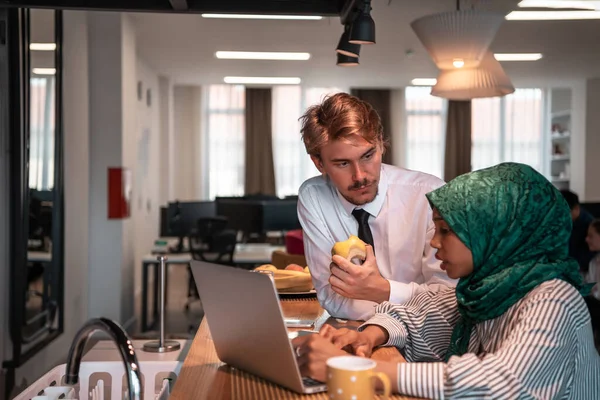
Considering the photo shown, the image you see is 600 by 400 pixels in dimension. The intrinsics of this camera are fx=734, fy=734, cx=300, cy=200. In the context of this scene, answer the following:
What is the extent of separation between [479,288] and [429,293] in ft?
1.28

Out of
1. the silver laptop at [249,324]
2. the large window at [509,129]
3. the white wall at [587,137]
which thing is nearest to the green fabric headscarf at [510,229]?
the silver laptop at [249,324]

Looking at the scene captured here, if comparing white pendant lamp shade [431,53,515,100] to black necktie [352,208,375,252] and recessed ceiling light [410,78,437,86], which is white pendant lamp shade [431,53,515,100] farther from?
recessed ceiling light [410,78,437,86]

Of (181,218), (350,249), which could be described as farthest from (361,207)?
(181,218)

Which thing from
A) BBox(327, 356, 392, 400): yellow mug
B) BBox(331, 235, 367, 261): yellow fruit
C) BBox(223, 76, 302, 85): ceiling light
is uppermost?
BBox(223, 76, 302, 85): ceiling light

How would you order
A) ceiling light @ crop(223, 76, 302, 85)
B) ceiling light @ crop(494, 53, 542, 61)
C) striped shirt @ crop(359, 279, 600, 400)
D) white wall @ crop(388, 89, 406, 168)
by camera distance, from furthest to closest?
1. white wall @ crop(388, 89, 406, 168)
2. ceiling light @ crop(223, 76, 302, 85)
3. ceiling light @ crop(494, 53, 542, 61)
4. striped shirt @ crop(359, 279, 600, 400)

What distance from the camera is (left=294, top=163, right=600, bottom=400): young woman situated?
3.90ft

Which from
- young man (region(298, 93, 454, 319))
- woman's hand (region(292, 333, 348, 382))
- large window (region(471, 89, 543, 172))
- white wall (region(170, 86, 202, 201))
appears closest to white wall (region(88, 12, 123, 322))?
young man (region(298, 93, 454, 319))

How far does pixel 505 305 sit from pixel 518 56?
8848mm

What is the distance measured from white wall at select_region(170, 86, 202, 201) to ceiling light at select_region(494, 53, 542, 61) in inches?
231

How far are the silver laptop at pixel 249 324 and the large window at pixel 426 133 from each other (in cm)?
1274

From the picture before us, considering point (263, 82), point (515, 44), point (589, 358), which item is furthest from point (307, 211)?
point (263, 82)

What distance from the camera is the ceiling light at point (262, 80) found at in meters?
11.6

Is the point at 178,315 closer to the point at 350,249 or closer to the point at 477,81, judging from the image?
the point at 477,81

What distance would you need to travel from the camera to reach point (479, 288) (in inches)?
54.7
